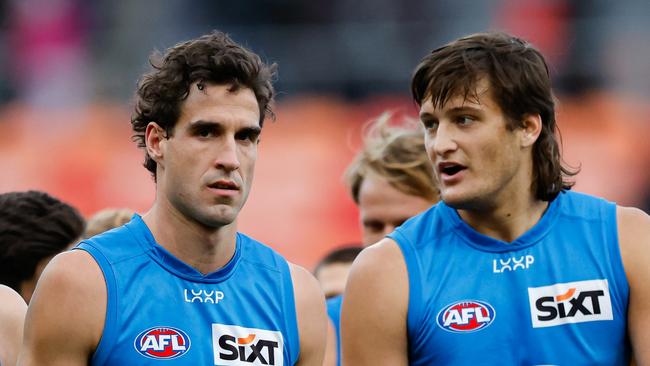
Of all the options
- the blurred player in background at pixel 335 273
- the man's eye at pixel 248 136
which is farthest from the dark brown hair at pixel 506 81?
the blurred player in background at pixel 335 273

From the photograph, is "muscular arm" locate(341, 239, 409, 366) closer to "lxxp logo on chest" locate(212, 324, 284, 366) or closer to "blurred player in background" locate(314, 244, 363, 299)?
"lxxp logo on chest" locate(212, 324, 284, 366)

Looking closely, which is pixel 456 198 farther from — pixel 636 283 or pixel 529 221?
pixel 636 283

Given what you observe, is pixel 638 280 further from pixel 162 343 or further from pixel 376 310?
pixel 162 343

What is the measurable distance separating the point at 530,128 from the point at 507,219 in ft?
1.18

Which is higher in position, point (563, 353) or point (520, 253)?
point (520, 253)

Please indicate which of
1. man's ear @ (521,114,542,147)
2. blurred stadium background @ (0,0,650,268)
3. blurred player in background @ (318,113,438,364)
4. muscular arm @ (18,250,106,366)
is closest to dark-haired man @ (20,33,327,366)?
muscular arm @ (18,250,106,366)

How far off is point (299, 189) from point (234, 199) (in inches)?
429

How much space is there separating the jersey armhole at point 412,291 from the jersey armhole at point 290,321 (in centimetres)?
45

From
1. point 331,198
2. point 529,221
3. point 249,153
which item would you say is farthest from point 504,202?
point 331,198

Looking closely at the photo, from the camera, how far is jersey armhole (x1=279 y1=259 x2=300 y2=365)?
481cm

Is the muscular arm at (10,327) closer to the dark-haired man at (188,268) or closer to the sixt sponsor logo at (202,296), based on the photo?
the dark-haired man at (188,268)

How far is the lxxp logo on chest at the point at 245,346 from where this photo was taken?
15.2ft

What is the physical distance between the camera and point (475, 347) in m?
4.63

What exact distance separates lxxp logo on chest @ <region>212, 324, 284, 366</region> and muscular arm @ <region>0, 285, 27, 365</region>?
904 mm
